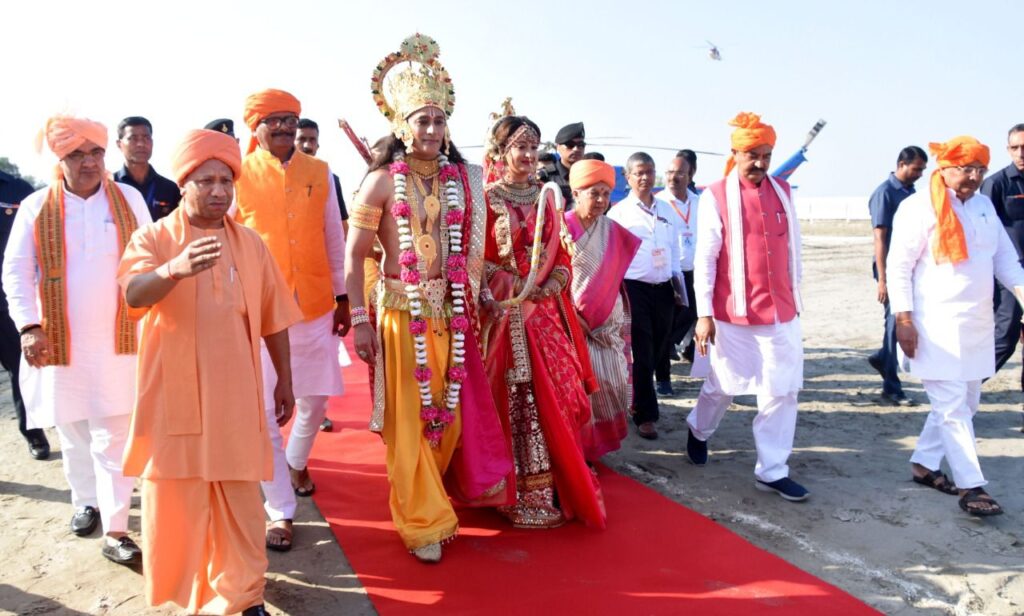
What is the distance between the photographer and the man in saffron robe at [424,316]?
384cm

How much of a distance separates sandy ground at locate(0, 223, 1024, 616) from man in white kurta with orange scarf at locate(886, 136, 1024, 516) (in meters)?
0.43

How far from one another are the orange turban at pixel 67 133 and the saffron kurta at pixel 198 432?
110 cm

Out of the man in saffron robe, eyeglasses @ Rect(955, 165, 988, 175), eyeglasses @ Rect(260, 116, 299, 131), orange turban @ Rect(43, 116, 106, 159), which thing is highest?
eyeglasses @ Rect(260, 116, 299, 131)

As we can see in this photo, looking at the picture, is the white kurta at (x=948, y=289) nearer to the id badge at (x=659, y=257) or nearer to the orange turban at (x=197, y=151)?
the id badge at (x=659, y=257)

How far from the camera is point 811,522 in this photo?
14.3 feet

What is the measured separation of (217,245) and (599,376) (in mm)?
3077

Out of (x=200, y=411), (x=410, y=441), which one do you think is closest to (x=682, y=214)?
(x=410, y=441)

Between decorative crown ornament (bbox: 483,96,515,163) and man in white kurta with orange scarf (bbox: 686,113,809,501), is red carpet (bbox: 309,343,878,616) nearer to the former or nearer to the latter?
man in white kurta with orange scarf (bbox: 686,113,809,501)

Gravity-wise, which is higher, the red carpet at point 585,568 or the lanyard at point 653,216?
the lanyard at point 653,216

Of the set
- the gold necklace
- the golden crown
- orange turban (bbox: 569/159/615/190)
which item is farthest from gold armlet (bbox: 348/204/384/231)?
orange turban (bbox: 569/159/615/190)

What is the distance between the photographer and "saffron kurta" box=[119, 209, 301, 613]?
3.00 meters

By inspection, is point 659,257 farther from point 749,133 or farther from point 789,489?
point 789,489

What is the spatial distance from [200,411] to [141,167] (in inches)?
121

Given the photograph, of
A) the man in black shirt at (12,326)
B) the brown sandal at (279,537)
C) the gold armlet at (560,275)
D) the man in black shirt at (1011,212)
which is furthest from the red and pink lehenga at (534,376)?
the man in black shirt at (1011,212)
